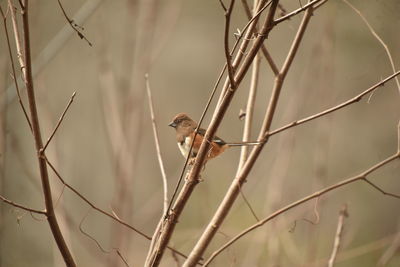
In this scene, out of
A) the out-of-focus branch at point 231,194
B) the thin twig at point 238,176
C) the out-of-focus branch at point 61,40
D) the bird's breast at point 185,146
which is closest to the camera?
the thin twig at point 238,176

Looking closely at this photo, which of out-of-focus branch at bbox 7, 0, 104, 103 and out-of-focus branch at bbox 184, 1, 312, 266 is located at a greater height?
out-of-focus branch at bbox 7, 0, 104, 103

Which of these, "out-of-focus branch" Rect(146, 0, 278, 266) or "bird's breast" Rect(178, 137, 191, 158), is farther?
"bird's breast" Rect(178, 137, 191, 158)

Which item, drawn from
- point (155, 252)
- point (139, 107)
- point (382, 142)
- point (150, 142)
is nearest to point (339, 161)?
point (382, 142)

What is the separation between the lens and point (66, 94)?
5074 millimetres

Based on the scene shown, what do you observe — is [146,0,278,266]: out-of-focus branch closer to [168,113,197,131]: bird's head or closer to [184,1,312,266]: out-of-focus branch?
[184,1,312,266]: out-of-focus branch

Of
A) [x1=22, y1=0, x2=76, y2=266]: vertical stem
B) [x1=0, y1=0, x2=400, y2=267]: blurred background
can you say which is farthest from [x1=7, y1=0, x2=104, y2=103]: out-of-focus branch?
[x1=22, y1=0, x2=76, y2=266]: vertical stem

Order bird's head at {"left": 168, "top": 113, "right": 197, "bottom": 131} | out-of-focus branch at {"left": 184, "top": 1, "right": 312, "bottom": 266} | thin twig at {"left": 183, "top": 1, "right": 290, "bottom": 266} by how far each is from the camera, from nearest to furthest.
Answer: thin twig at {"left": 183, "top": 1, "right": 290, "bottom": 266}
out-of-focus branch at {"left": 184, "top": 1, "right": 312, "bottom": 266}
bird's head at {"left": 168, "top": 113, "right": 197, "bottom": 131}

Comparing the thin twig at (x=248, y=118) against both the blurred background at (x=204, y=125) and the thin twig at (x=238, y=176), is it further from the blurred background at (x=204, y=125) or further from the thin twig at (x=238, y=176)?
the blurred background at (x=204, y=125)

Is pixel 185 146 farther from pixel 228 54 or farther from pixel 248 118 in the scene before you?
pixel 228 54

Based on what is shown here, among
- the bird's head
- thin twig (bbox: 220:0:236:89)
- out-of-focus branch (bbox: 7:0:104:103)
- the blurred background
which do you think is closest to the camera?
thin twig (bbox: 220:0:236:89)

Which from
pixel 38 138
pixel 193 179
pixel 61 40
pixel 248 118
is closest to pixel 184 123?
pixel 61 40

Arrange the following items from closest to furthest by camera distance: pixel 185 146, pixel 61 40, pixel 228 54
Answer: pixel 228 54
pixel 61 40
pixel 185 146

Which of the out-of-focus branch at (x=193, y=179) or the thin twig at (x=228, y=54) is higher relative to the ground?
the thin twig at (x=228, y=54)

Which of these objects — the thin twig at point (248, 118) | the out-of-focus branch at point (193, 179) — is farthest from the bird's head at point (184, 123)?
the out-of-focus branch at point (193, 179)
